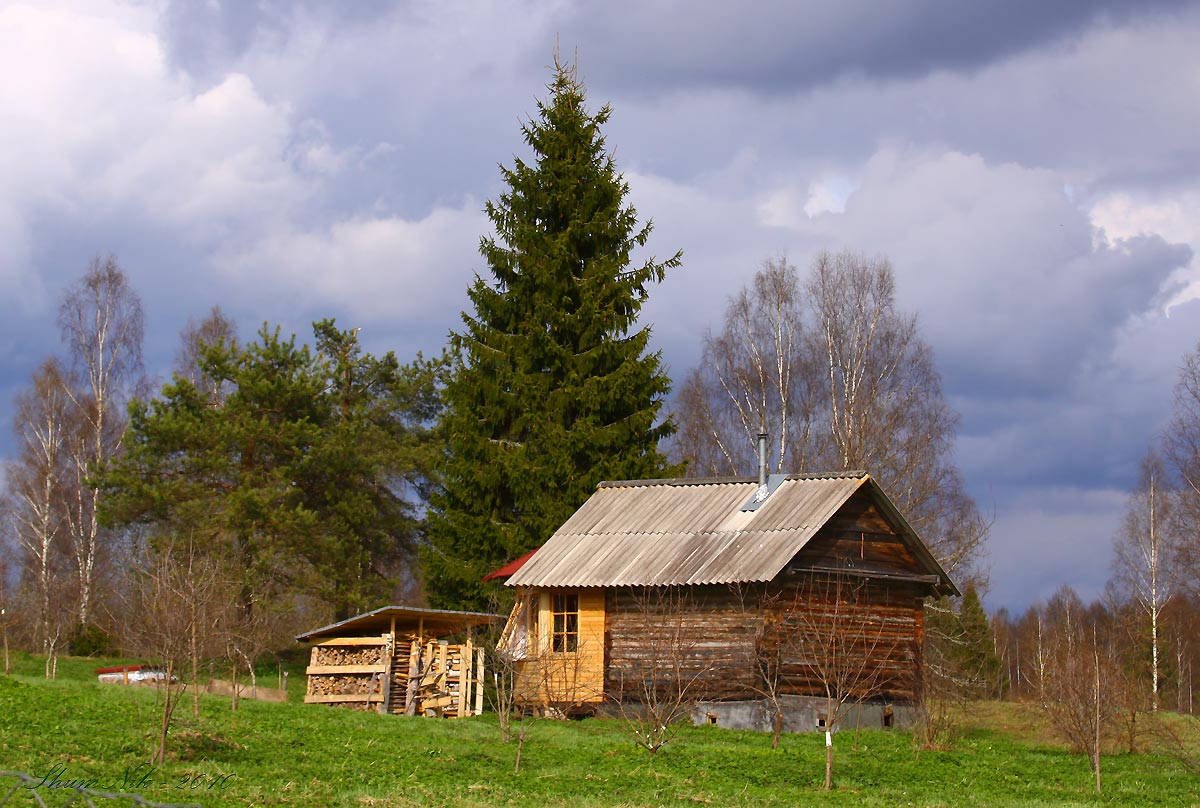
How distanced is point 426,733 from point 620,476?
1405cm

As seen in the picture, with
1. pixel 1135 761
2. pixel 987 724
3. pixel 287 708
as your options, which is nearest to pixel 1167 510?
pixel 987 724

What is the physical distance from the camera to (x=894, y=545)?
29438 mm

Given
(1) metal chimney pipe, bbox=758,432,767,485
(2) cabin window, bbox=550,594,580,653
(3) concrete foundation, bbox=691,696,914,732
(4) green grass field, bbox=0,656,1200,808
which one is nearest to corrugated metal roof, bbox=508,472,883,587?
(1) metal chimney pipe, bbox=758,432,767,485

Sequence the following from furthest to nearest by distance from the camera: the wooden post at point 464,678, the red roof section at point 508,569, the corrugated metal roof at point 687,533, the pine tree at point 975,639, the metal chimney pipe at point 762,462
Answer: the pine tree at point 975,639 → the red roof section at point 508,569 → the metal chimney pipe at point 762,462 → the wooden post at point 464,678 → the corrugated metal roof at point 687,533

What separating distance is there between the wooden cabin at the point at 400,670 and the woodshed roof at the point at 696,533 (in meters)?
2.28

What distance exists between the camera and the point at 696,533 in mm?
29141

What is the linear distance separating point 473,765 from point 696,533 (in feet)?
36.4

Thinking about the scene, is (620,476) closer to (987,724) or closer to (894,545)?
(894,545)

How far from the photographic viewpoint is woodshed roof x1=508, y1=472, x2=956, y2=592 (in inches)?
1066

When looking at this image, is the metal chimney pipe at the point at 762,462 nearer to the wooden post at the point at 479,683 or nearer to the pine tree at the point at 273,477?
the wooden post at the point at 479,683

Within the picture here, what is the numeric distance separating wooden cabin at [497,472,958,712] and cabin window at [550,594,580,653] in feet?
0.11

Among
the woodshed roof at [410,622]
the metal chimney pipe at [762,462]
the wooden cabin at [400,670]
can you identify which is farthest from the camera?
the metal chimney pipe at [762,462]

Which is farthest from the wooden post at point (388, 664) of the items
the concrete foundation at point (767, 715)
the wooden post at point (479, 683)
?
the concrete foundation at point (767, 715)

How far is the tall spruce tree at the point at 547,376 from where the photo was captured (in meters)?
36.0
